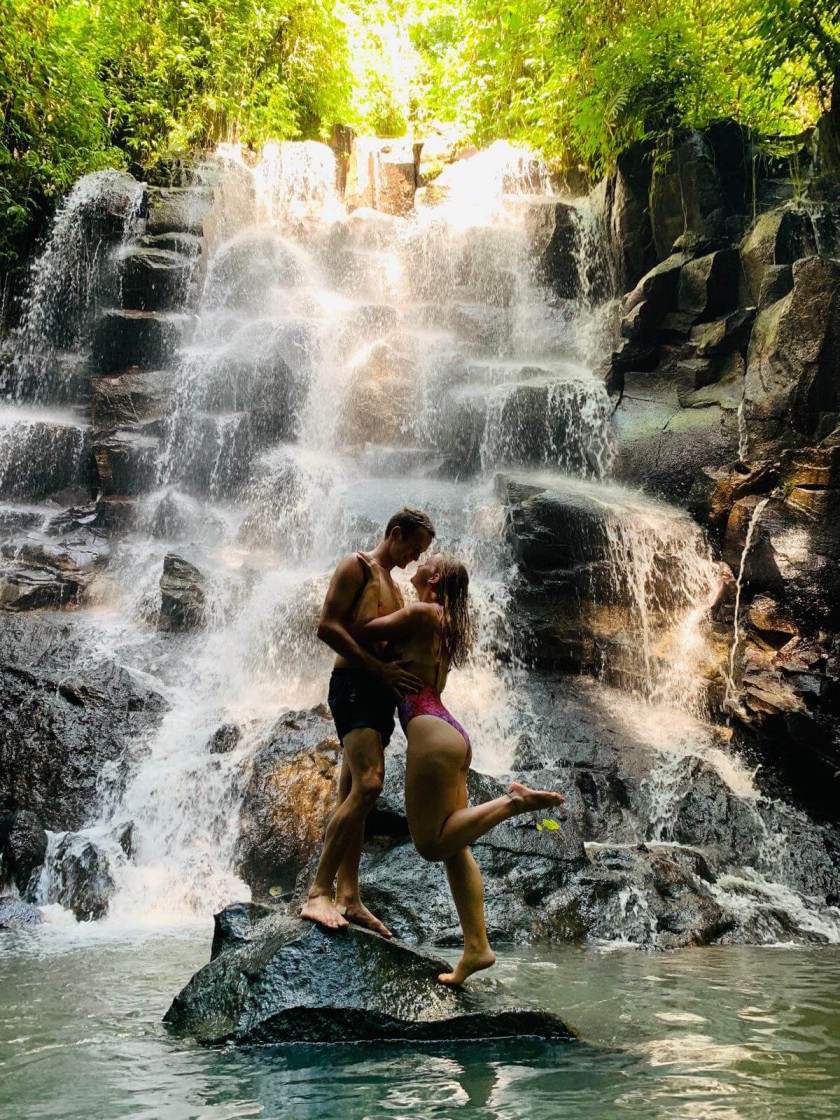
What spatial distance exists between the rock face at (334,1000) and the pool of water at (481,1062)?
0.28ft

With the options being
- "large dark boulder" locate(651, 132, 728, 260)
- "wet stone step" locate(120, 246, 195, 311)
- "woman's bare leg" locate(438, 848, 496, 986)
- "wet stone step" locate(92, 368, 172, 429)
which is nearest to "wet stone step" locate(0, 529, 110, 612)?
"wet stone step" locate(92, 368, 172, 429)

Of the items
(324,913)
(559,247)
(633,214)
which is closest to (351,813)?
(324,913)

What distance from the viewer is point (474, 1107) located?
114 inches

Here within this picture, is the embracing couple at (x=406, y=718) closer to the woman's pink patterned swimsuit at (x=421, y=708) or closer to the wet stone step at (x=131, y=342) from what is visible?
the woman's pink patterned swimsuit at (x=421, y=708)

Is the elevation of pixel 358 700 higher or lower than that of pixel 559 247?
lower

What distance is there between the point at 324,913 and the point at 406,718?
91cm

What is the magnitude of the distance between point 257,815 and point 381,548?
4.40 metres

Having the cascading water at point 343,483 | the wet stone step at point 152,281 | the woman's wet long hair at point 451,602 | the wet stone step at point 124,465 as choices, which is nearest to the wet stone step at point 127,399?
the cascading water at point 343,483

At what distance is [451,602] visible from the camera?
410 cm

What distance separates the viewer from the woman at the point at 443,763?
12.3 feet

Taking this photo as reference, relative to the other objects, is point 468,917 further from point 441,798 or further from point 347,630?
point 347,630

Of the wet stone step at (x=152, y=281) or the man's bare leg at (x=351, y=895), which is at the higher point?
the wet stone step at (x=152, y=281)

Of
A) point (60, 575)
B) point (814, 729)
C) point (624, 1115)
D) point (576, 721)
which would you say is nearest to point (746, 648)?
point (814, 729)

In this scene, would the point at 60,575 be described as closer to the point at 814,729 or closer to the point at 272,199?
the point at 814,729
